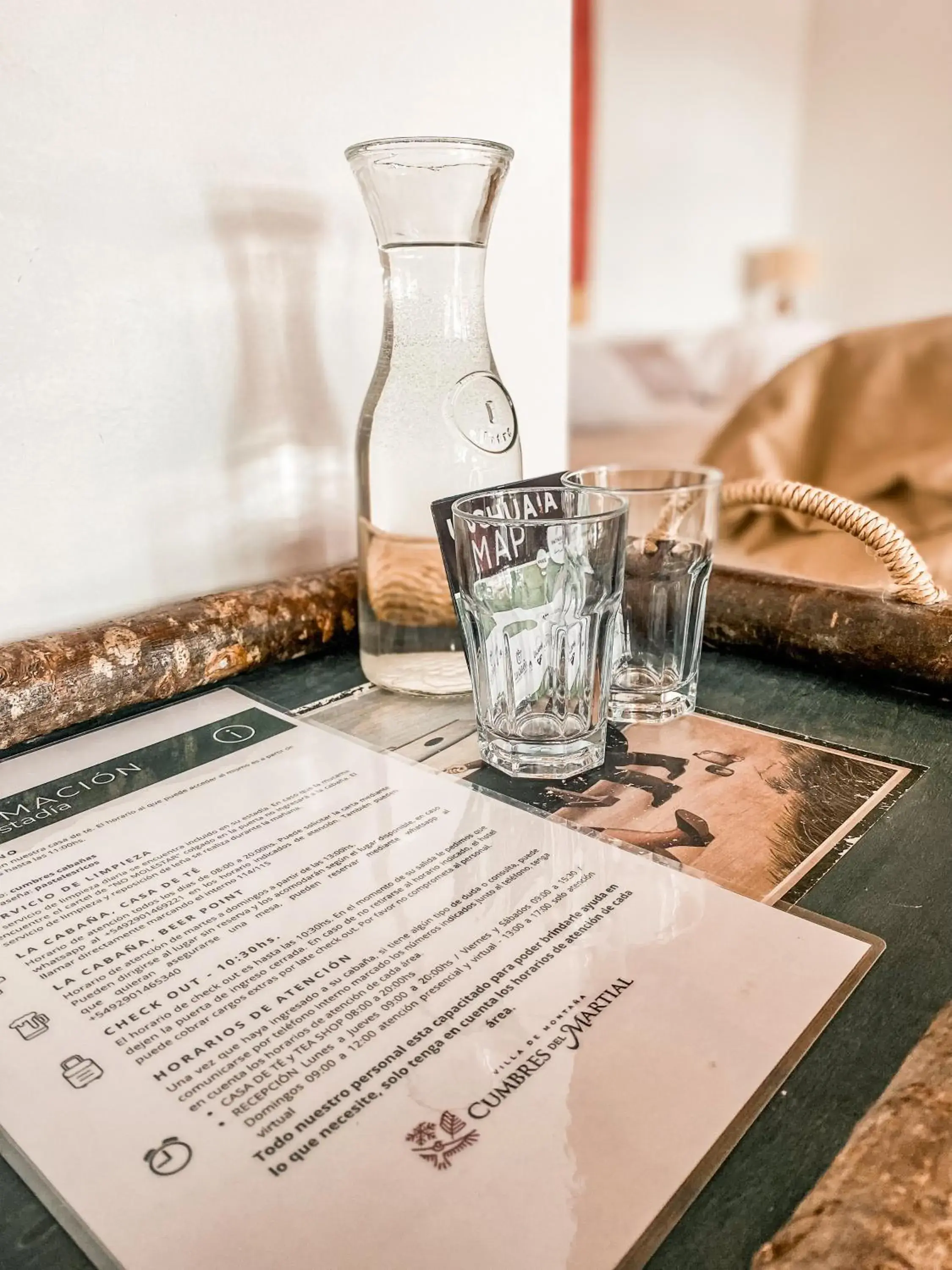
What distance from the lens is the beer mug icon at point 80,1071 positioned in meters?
0.29

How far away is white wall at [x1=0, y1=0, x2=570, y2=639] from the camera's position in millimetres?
563

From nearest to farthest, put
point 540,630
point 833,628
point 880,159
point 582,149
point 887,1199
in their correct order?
point 887,1199, point 540,630, point 833,628, point 582,149, point 880,159

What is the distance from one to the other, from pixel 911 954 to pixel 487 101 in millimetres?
719

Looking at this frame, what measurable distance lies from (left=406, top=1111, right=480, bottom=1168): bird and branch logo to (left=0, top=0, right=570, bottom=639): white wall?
1.46ft

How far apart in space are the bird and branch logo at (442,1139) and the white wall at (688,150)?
3.58 metres

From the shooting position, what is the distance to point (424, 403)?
22.8 inches

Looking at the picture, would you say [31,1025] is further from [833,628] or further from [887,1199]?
[833,628]

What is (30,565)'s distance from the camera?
594 millimetres

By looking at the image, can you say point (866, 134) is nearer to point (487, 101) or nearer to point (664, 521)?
point (487, 101)

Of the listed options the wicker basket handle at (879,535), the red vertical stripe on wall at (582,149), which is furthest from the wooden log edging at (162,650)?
the red vertical stripe on wall at (582,149)

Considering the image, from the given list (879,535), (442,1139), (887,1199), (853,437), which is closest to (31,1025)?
(442,1139)

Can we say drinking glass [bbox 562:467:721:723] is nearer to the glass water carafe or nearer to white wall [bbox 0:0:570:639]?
the glass water carafe

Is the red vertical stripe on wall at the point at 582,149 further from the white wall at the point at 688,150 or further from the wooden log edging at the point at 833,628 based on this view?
the wooden log edging at the point at 833,628

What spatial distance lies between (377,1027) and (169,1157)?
0.07 meters
